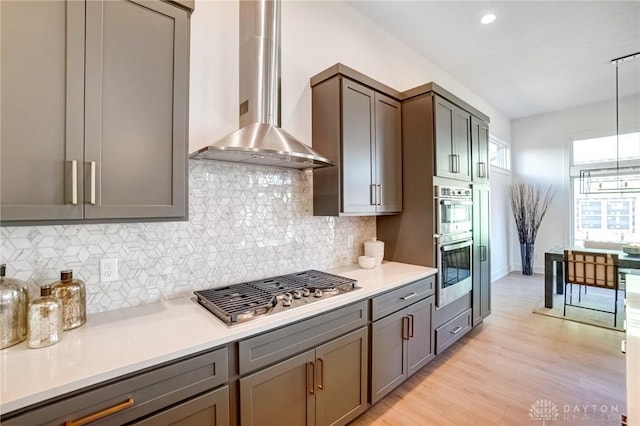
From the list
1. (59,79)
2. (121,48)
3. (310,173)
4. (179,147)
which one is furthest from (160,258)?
(310,173)

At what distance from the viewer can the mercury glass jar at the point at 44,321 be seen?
44.3 inches

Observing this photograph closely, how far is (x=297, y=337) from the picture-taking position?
5.05ft

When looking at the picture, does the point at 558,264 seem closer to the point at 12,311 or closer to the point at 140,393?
the point at 140,393

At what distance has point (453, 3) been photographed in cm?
275

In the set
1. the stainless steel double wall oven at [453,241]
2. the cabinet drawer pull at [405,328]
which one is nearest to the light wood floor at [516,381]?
the cabinet drawer pull at [405,328]

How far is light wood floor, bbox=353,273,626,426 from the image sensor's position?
205 centimetres

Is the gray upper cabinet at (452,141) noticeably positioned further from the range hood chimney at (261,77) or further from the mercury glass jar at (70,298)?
the mercury glass jar at (70,298)

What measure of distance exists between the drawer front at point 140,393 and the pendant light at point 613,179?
21.7 feet

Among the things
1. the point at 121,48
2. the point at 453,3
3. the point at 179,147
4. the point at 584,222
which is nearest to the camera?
the point at 121,48

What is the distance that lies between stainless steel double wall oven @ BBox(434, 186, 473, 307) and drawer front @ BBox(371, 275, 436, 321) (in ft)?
0.63

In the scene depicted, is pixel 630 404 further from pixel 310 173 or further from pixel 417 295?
pixel 310 173

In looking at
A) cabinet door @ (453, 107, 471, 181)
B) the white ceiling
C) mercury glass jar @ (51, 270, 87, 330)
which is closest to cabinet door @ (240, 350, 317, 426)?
mercury glass jar @ (51, 270, 87, 330)

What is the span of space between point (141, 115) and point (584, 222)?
286 inches

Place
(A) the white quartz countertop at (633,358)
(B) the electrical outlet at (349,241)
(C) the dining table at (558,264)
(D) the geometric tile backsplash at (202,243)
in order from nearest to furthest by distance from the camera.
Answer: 1. (A) the white quartz countertop at (633,358)
2. (D) the geometric tile backsplash at (202,243)
3. (B) the electrical outlet at (349,241)
4. (C) the dining table at (558,264)
